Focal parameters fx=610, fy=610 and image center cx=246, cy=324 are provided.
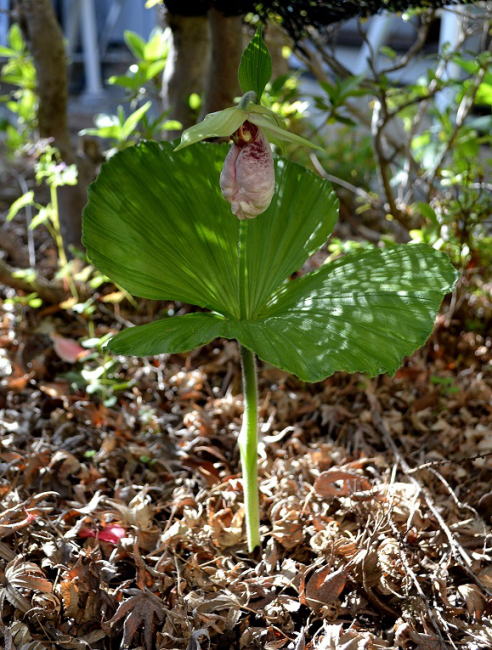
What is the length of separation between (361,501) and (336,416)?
352mm

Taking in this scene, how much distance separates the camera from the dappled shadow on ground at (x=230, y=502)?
0.99 metres

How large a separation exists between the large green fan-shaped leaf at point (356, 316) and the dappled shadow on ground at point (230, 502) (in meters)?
0.41

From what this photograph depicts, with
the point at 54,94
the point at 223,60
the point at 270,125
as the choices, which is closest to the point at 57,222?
the point at 54,94

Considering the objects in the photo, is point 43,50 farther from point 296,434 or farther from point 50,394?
point 296,434

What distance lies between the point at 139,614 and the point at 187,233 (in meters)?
0.62

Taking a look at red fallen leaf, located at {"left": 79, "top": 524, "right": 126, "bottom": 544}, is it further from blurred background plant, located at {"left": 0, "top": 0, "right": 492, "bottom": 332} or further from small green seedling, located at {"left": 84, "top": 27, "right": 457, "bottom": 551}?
blurred background plant, located at {"left": 0, "top": 0, "right": 492, "bottom": 332}

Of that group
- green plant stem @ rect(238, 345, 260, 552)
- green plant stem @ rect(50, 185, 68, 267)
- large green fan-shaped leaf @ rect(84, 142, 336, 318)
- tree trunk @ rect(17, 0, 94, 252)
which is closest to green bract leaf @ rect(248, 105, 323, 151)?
large green fan-shaped leaf @ rect(84, 142, 336, 318)

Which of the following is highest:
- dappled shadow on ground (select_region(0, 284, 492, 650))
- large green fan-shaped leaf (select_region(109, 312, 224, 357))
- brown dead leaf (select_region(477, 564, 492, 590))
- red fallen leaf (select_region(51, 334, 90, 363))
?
large green fan-shaped leaf (select_region(109, 312, 224, 357))

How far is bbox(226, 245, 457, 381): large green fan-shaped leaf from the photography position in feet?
2.69

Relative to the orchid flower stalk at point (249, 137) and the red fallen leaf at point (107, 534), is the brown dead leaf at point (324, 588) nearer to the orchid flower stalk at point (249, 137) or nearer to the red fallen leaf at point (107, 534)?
the red fallen leaf at point (107, 534)

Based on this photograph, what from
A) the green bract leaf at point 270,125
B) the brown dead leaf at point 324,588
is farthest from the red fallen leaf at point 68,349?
the green bract leaf at point 270,125

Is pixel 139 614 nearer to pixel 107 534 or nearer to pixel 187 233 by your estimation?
pixel 107 534

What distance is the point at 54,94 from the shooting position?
201 centimetres

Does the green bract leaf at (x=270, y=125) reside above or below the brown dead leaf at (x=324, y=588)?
above
